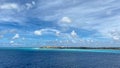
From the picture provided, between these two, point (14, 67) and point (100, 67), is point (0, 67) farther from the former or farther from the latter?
point (100, 67)

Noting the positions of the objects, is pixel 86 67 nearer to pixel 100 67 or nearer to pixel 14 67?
pixel 100 67

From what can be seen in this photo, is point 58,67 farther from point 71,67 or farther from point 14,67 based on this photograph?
point 14,67

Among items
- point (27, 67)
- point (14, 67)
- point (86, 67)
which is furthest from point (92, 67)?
point (14, 67)

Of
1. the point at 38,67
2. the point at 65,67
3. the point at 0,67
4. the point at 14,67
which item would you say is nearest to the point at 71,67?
the point at 65,67

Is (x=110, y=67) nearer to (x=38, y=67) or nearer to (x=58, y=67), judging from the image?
(x=58, y=67)

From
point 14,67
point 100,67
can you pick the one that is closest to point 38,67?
point 14,67

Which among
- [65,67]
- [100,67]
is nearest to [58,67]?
[65,67]
